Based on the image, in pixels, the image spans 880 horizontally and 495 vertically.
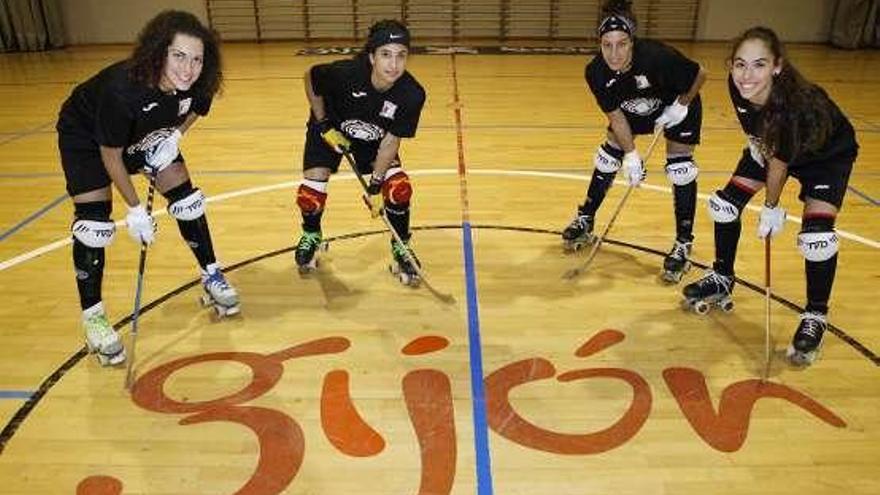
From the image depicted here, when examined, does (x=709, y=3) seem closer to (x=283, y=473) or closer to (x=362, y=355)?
(x=362, y=355)

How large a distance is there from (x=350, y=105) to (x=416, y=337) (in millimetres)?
1496

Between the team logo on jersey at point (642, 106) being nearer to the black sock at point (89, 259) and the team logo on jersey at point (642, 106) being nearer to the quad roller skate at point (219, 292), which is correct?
the quad roller skate at point (219, 292)

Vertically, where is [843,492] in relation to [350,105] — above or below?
below

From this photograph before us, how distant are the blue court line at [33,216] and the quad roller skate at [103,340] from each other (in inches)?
85.8

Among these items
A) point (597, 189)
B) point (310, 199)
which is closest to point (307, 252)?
point (310, 199)

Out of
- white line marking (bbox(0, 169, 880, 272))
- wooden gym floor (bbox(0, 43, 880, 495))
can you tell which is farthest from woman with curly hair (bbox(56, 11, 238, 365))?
white line marking (bbox(0, 169, 880, 272))

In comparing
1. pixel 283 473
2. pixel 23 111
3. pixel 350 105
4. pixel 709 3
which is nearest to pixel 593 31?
pixel 709 3

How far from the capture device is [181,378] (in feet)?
11.2

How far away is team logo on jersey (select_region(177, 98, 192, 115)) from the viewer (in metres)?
3.45

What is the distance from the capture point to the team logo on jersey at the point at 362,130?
4223mm

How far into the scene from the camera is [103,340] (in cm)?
348

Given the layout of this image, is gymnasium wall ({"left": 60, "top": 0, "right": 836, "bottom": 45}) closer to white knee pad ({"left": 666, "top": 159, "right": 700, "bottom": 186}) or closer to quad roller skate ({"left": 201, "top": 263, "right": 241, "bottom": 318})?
white knee pad ({"left": 666, "top": 159, "right": 700, "bottom": 186})

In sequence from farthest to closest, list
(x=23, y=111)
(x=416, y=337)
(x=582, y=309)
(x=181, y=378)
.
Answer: (x=23, y=111) < (x=582, y=309) < (x=416, y=337) < (x=181, y=378)

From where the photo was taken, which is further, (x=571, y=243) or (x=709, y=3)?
(x=709, y=3)
